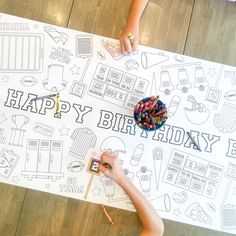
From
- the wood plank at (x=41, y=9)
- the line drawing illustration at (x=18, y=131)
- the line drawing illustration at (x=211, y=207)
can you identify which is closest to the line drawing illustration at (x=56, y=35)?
the wood plank at (x=41, y=9)

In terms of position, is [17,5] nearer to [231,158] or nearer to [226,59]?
[226,59]

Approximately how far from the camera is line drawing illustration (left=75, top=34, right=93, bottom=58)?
91 centimetres

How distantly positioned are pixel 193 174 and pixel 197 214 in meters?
0.10

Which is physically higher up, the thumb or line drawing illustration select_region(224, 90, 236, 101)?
line drawing illustration select_region(224, 90, 236, 101)

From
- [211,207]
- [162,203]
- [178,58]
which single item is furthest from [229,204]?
[178,58]

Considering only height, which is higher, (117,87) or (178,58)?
(178,58)

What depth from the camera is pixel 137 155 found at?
35.1 inches

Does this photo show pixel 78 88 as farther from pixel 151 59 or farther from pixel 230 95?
pixel 230 95

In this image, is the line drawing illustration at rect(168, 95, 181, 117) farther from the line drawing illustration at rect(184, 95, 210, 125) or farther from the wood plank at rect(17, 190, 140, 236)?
the wood plank at rect(17, 190, 140, 236)

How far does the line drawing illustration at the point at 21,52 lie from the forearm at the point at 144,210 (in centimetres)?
38

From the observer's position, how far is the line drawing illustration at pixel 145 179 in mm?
885

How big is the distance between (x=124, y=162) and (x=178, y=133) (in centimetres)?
16

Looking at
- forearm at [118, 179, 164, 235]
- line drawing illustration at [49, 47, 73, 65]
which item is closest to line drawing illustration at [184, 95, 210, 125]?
forearm at [118, 179, 164, 235]

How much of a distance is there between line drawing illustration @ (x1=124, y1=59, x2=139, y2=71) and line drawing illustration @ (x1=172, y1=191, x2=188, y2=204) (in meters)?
0.35
